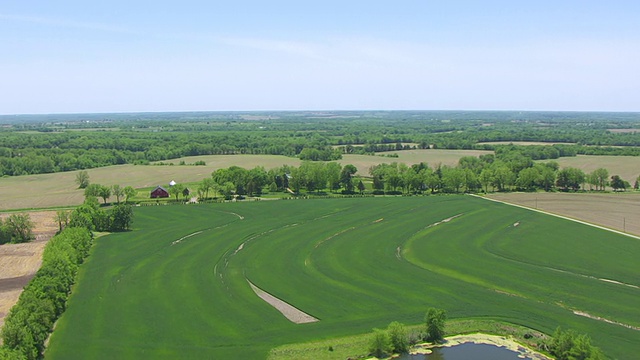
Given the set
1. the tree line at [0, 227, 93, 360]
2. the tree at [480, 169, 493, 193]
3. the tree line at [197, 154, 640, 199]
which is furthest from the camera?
the tree at [480, 169, 493, 193]

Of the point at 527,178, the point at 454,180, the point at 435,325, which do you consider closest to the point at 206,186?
the point at 454,180

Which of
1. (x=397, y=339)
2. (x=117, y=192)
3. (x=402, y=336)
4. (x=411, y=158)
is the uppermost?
(x=411, y=158)

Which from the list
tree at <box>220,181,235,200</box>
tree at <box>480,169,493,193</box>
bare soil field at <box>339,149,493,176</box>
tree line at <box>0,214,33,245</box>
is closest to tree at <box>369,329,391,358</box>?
tree line at <box>0,214,33,245</box>

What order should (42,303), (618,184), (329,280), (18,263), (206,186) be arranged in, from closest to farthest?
(42,303) < (329,280) < (18,263) < (206,186) < (618,184)

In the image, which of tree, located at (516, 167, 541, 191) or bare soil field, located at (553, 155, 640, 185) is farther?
bare soil field, located at (553, 155, 640, 185)

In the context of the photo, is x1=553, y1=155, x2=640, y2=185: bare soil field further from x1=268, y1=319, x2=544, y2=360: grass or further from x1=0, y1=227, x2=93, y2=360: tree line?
x1=0, y1=227, x2=93, y2=360: tree line

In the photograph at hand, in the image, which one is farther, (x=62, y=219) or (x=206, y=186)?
(x=206, y=186)

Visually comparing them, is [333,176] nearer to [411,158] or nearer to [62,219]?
[62,219]

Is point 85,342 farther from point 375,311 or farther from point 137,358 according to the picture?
point 375,311
